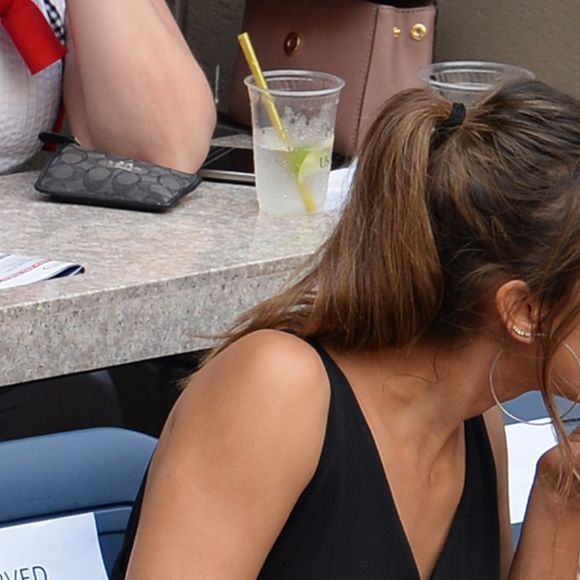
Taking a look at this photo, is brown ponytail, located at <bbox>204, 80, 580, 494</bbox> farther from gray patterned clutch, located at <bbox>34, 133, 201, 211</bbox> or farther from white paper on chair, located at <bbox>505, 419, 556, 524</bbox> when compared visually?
gray patterned clutch, located at <bbox>34, 133, 201, 211</bbox>

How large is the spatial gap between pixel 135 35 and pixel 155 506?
1083 mm

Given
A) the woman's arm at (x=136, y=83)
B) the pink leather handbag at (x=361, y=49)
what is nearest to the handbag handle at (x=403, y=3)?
the pink leather handbag at (x=361, y=49)

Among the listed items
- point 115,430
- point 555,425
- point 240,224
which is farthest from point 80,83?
point 555,425

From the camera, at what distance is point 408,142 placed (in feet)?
4.24

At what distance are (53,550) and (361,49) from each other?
4.51ft

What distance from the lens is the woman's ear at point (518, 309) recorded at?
1293 mm

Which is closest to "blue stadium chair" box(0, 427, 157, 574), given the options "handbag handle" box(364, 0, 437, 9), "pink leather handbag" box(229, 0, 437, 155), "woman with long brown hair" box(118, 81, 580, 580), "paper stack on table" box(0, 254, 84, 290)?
"woman with long brown hair" box(118, 81, 580, 580)

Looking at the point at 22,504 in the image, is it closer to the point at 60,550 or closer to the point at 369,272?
the point at 60,550

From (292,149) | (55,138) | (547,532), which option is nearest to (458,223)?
(547,532)

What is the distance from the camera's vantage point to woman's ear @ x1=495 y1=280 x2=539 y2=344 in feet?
4.24

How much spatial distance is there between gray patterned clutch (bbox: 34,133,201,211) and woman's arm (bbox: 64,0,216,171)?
7cm

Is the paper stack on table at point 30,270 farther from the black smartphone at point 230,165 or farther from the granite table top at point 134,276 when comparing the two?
the black smartphone at point 230,165

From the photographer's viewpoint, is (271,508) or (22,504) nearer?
(271,508)

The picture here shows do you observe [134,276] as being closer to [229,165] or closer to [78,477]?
[78,477]
